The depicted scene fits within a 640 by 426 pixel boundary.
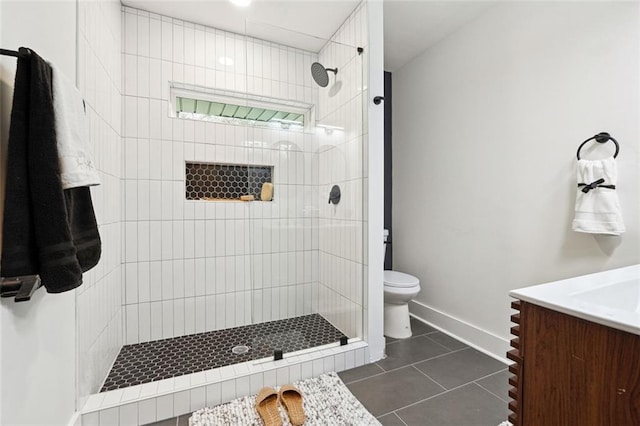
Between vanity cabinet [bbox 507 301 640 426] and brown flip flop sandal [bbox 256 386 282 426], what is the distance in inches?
41.0

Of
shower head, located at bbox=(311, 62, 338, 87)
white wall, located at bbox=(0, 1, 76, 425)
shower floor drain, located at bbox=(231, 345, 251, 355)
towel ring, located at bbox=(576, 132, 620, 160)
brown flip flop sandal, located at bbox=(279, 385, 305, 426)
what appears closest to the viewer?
white wall, located at bbox=(0, 1, 76, 425)

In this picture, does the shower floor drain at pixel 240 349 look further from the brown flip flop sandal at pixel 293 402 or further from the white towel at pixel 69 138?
the white towel at pixel 69 138

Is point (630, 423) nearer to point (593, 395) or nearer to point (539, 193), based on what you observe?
point (593, 395)

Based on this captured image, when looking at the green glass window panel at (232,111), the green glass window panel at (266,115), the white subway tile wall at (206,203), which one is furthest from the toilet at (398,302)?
the green glass window panel at (266,115)

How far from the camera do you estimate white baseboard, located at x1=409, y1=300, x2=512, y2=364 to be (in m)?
2.04

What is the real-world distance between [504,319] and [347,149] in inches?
66.2

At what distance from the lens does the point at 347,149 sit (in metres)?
2.17

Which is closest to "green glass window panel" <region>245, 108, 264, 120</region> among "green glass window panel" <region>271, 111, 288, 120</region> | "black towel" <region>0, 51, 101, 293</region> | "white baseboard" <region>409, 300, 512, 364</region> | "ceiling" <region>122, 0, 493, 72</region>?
"green glass window panel" <region>271, 111, 288, 120</region>

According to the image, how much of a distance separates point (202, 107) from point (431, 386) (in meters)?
2.67

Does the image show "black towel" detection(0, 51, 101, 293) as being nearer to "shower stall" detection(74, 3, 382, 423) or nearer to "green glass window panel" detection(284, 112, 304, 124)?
"shower stall" detection(74, 3, 382, 423)

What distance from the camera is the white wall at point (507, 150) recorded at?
1.53m

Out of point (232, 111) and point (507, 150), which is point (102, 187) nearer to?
point (232, 111)

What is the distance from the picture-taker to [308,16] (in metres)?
2.17

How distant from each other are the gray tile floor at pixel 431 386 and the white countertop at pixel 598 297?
0.85 m
